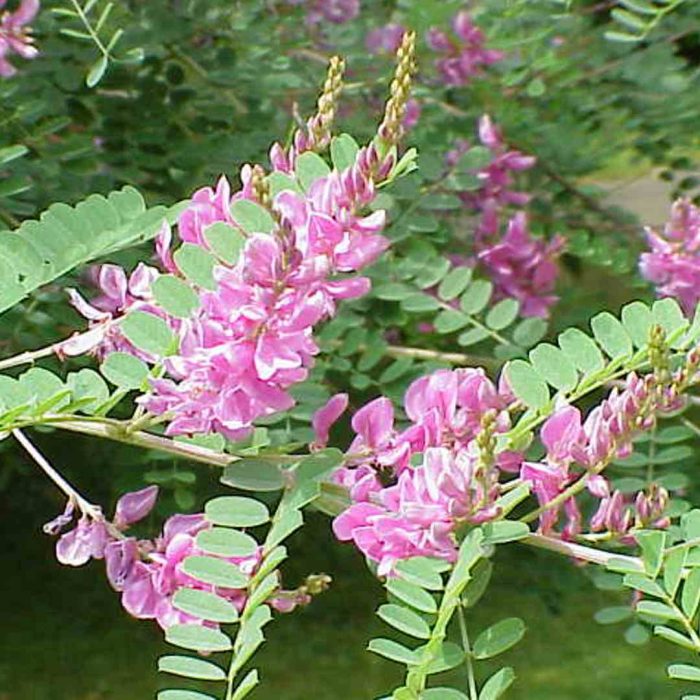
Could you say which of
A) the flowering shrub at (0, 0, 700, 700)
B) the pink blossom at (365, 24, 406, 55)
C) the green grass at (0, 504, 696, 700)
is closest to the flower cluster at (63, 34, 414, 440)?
the flowering shrub at (0, 0, 700, 700)

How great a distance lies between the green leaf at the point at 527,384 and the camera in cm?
115

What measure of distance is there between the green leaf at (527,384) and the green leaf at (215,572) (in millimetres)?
232

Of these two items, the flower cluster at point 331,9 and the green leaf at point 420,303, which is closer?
the green leaf at point 420,303

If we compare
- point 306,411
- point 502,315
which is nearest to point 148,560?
point 306,411

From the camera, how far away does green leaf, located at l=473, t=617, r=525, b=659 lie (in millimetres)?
1105

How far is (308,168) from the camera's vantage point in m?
1.13

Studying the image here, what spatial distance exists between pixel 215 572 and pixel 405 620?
0.13m

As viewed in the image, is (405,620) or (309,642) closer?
(405,620)

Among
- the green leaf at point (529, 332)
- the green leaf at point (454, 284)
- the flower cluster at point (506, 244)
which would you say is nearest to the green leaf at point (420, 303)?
the green leaf at point (454, 284)

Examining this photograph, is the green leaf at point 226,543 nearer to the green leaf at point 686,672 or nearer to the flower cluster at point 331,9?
the green leaf at point 686,672

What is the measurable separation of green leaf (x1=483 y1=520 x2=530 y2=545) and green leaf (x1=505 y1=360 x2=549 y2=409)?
0.13m

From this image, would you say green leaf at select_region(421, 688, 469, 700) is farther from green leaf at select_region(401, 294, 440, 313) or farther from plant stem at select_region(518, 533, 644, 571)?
green leaf at select_region(401, 294, 440, 313)

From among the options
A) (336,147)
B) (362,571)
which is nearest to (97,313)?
(336,147)

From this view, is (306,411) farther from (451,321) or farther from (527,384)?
(527,384)
